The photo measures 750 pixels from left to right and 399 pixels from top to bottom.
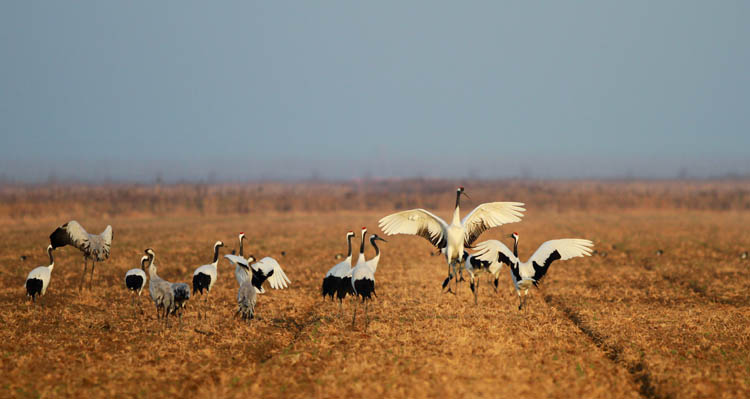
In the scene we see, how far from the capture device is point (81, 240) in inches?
619

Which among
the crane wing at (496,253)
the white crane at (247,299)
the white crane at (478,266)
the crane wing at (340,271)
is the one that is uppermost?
the crane wing at (496,253)

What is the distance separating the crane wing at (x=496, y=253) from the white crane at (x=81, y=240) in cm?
993

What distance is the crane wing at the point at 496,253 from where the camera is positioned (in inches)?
514

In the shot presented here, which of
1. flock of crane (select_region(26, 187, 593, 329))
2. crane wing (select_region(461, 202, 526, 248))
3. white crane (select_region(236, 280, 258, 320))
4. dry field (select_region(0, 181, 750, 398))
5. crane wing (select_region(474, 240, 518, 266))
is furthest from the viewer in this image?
crane wing (select_region(474, 240, 518, 266))

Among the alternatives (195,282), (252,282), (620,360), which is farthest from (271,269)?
(620,360)

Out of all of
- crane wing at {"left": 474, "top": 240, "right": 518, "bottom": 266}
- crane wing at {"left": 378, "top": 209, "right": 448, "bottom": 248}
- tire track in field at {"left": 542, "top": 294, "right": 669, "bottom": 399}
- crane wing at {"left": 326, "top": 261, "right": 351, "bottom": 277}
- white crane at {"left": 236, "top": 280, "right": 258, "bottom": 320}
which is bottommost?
tire track in field at {"left": 542, "top": 294, "right": 669, "bottom": 399}

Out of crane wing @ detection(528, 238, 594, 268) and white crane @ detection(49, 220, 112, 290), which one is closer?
crane wing @ detection(528, 238, 594, 268)

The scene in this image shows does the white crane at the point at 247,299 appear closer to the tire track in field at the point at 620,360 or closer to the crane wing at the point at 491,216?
the crane wing at the point at 491,216

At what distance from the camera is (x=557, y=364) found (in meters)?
8.91

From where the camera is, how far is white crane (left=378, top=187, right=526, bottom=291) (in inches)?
492

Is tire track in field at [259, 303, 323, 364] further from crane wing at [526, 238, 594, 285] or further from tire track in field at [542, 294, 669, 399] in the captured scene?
tire track in field at [542, 294, 669, 399]

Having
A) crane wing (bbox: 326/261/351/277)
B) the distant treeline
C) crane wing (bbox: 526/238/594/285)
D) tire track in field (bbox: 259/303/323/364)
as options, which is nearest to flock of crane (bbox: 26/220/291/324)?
tire track in field (bbox: 259/303/323/364)

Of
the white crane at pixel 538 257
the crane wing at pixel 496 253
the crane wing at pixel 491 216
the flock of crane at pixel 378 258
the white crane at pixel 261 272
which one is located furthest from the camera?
the crane wing at pixel 496 253

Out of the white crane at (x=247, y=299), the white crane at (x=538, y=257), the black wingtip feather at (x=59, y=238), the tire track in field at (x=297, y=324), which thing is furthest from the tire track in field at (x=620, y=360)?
the black wingtip feather at (x=59, y=238)
